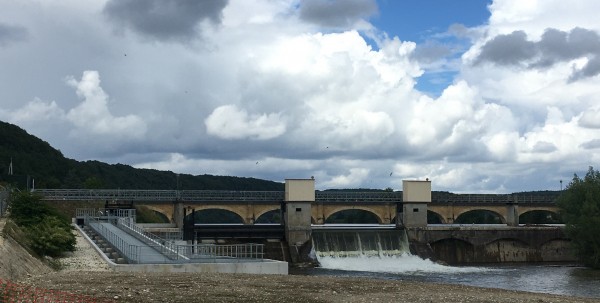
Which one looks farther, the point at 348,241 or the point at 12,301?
the point at 348,241

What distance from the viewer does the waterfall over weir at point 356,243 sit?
3088 inches

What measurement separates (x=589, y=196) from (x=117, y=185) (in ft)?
466

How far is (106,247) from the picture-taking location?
50125mm

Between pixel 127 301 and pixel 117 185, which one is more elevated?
pixel 117 185

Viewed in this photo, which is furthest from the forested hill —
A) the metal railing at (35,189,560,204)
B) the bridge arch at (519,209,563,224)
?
the bridge arch at (519,209,563,224)

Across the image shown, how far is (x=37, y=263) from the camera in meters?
37.3

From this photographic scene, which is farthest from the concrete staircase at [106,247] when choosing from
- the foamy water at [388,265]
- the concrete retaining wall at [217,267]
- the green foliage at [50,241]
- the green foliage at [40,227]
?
the foamy water at [388,265]

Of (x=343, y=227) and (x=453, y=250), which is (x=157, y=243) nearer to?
(x=343, y=227)

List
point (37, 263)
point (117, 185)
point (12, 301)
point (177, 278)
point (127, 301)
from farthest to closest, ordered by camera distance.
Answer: point (117, 185) → point (37, 263) → point (177, 278) → point (127, 301) → point (12, 301)

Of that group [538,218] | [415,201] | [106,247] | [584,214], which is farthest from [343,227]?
[538,218]

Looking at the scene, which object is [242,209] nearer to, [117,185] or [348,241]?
[348,241]

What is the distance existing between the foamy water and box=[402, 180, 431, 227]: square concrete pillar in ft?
23.7

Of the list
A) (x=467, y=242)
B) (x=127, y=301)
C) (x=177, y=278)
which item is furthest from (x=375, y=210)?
(x=127, y=301)

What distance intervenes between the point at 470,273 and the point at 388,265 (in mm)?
9525
